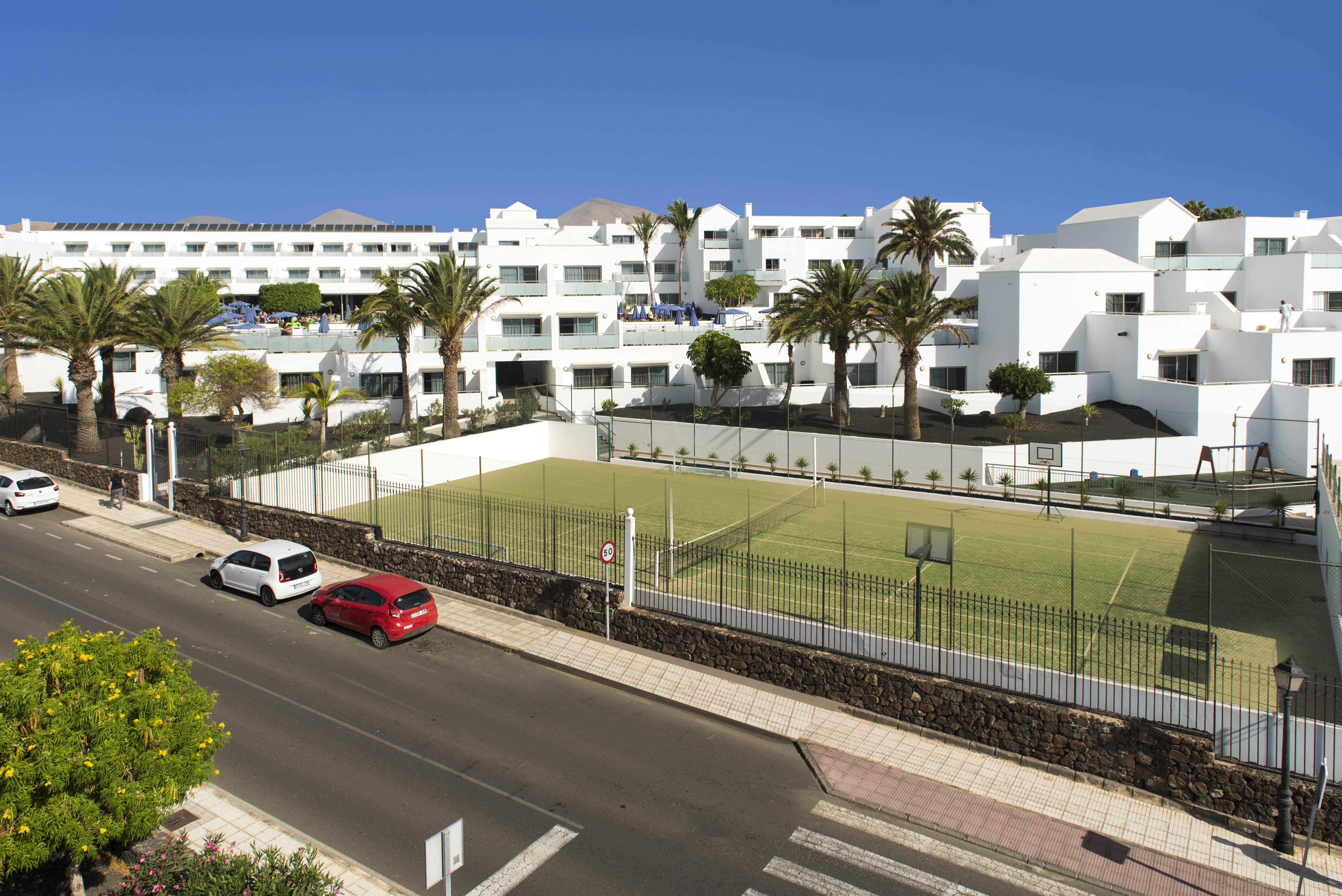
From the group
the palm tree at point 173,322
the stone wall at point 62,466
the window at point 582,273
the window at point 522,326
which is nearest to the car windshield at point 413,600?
the stone wall at point 62,466

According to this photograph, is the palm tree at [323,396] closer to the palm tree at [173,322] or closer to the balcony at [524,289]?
the palm tree at [173,322]

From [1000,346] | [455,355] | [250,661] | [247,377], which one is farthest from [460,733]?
[1000,346]

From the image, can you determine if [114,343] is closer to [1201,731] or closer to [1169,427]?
[1201,731]

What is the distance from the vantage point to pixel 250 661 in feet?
58.0

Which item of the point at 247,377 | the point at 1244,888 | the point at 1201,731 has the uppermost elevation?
the point at 247,377

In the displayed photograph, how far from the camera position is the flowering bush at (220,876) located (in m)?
8.62

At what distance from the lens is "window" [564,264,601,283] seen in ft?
183

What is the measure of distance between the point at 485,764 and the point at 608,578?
5.67 metres

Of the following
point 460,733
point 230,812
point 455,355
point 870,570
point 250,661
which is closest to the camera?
point 230,812

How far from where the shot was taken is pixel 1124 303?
48.3m

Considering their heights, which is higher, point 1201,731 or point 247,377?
point 247,377

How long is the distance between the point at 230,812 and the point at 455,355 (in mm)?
28165

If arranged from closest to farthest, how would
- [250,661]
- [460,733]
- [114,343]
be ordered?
[460,733]
[250,661]
[114,343]

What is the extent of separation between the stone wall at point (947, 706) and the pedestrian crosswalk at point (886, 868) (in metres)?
3.07
